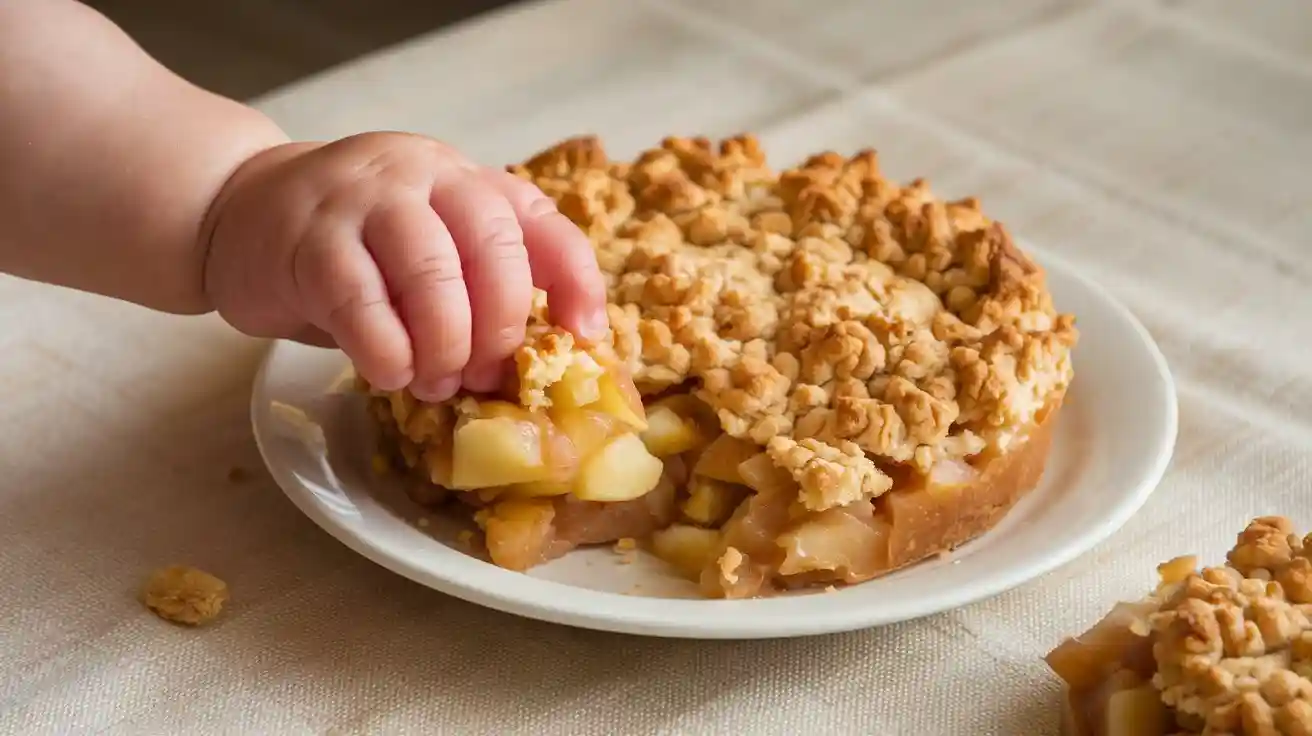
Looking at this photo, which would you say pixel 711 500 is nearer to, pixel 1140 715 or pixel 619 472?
pixel 619 472

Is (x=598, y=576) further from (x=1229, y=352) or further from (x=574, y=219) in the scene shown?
(x=1229, y=352)

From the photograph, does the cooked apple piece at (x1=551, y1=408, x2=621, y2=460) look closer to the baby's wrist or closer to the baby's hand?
the baby's hand

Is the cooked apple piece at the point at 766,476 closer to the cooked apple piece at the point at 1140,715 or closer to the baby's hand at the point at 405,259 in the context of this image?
the baby's hand at the point at 405,259

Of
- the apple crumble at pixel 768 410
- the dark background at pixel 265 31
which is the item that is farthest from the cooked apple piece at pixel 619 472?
the dark background at pixel 265 31

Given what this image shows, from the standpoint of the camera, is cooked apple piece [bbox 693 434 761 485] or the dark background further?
the dark background

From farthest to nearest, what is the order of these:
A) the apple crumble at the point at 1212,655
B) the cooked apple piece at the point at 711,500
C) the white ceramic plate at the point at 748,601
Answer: the cooked apple piece at the point at 711,500 < the white ceramic plate at the point at 748,601 < the apple crumble at the point at 1212,655

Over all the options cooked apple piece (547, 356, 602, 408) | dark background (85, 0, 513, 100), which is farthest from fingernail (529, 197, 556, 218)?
dark background (85, 0, 513, 100)
